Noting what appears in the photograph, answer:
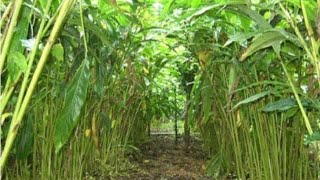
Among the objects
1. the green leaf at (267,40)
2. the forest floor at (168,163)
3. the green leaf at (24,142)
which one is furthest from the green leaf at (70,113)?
the forest floor at (168,163)

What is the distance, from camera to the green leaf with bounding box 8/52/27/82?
1.49 ft

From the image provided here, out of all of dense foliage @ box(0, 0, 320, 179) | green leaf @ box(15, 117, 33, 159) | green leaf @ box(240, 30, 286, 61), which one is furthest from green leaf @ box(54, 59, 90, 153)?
green leaf @ box(15, 117, 33, 159)

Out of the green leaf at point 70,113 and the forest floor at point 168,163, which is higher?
the green leaf at point 70,113

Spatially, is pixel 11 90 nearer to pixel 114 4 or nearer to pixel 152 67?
pixel 114 4

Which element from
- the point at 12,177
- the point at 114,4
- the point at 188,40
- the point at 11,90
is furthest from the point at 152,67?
the point at 11,90

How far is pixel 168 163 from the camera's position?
8.16 ft

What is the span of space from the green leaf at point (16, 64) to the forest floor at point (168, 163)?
→ 1.53m

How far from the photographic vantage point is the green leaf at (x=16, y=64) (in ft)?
1.49

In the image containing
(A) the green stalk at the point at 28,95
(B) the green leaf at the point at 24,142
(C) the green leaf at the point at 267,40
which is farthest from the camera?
(B) the green leaf at the point at 24,142

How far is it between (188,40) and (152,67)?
0.69m

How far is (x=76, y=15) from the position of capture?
912mm

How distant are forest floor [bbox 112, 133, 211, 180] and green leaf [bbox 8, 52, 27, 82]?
1.53 meters

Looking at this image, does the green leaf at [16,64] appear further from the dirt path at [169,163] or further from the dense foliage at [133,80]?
the dirt path at [169,163]

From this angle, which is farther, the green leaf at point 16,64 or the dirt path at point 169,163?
the dirt path at point 169,163
